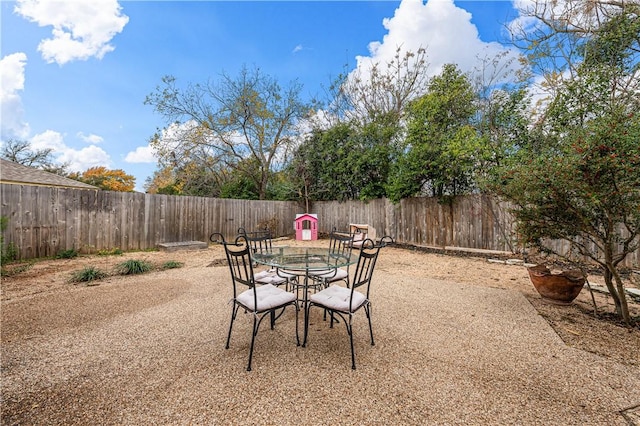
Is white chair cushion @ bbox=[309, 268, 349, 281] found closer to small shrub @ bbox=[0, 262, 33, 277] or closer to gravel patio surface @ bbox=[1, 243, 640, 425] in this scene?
gravel patio surface @ bbox=[1, 243, 640, 425]

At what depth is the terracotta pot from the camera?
2.98 m

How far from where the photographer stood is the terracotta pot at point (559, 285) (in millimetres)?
2979

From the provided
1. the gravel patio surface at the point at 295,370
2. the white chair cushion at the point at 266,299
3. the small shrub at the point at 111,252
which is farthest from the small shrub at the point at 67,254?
the white chair cushion at the point at 266,299

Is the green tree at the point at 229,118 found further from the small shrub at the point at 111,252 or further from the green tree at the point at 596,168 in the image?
the green tree at the point at 596,168

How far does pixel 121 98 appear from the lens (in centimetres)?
697

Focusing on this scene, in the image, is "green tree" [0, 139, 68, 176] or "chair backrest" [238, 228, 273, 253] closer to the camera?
"chair backrest" [238, 228, 273, 253]

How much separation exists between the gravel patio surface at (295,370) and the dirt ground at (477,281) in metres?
0.25

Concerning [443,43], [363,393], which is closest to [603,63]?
[443,43]

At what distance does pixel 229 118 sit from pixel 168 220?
483 centimetres

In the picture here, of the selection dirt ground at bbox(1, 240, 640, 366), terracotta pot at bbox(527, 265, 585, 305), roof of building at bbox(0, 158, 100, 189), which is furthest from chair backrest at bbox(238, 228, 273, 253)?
roof of building at bbox(0, 158, 100, 189)

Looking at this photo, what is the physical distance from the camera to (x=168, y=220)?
7.14 metres

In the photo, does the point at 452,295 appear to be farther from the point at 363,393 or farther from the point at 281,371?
the point at 281,371

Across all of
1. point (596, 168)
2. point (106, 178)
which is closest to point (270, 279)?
point (596, 168)

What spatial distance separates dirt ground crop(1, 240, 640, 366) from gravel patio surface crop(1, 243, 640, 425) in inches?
10.0
